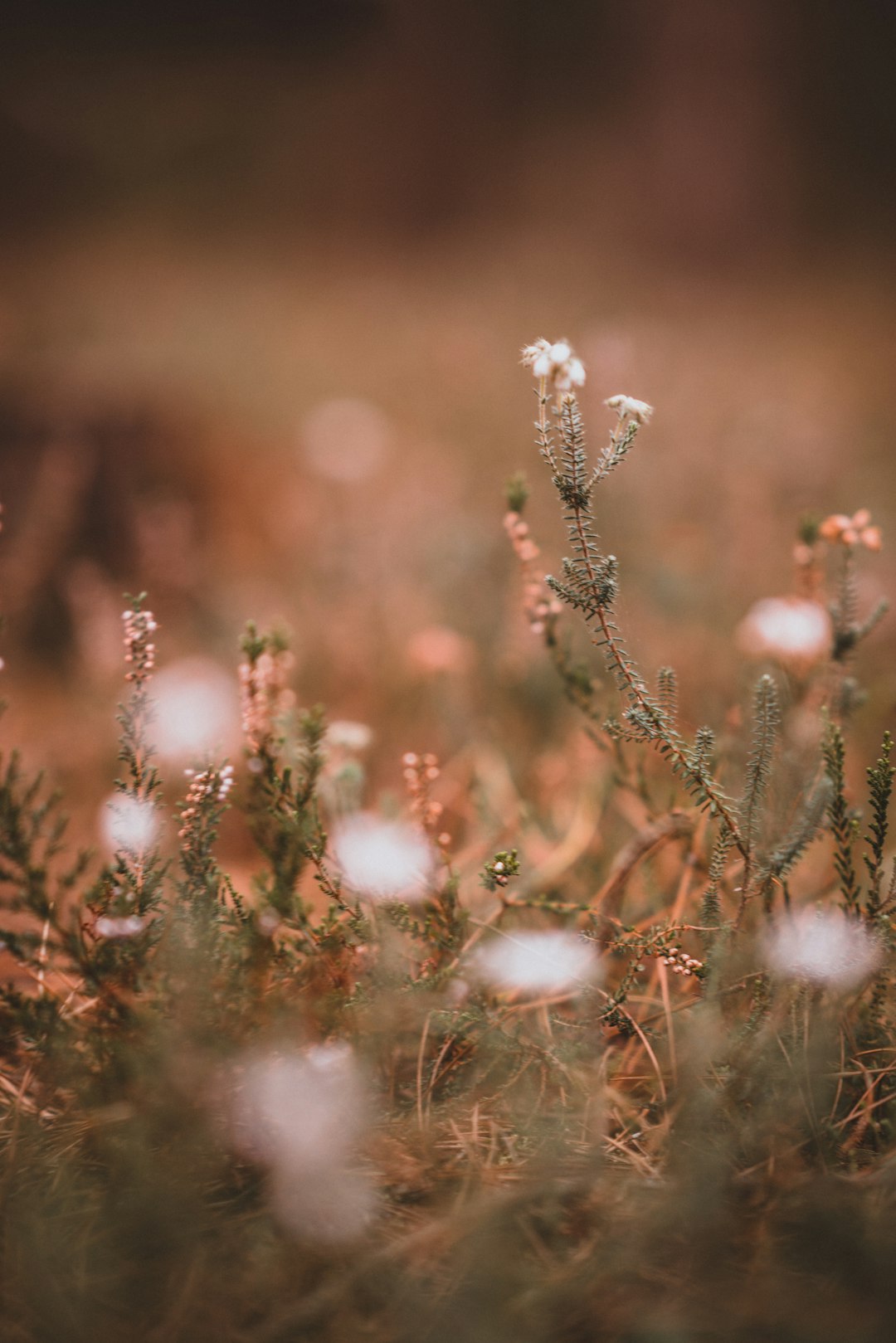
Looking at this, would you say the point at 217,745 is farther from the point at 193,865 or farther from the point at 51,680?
the point at 51,680

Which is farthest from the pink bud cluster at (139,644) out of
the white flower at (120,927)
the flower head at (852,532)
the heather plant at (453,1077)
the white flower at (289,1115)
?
the flower head at (852,532)

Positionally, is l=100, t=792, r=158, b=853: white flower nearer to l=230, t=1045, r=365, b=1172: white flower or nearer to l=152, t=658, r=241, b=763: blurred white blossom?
l=152, t=658, r=241, b=763: blurred white blossom

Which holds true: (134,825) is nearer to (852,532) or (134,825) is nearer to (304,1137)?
(304,1137)

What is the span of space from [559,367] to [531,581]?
270mm

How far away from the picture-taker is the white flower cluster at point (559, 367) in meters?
0.52

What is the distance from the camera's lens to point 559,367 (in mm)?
532

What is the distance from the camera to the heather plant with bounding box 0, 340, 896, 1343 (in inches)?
18.4

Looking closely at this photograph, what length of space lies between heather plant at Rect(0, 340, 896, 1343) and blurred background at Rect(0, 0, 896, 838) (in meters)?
0.67

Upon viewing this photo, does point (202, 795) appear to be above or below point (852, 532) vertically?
below

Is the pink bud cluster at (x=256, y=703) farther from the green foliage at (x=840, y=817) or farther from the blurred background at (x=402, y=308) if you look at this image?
the blurred background at (x=402, y=308)

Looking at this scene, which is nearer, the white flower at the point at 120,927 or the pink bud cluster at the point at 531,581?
the white flower at the point at 120,927

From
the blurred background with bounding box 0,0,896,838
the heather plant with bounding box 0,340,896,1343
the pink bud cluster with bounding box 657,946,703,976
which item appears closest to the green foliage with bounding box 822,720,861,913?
the heather plant with bounding box 0,340,896,1343

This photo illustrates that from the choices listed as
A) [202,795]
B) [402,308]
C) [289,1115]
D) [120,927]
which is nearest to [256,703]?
[202,795]

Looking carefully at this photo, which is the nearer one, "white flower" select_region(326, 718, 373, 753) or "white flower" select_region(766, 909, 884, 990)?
"white flower" select_region(766, 909, 884, 990)
